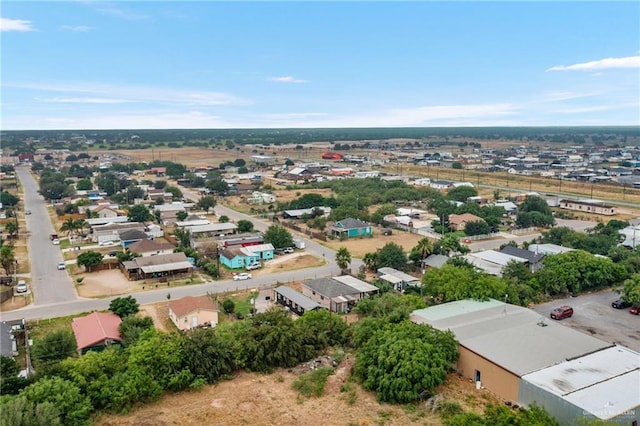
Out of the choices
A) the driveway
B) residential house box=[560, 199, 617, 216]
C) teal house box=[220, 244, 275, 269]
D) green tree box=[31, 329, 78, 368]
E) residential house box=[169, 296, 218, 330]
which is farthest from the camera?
residential house box=[560, 199, 617, 216]

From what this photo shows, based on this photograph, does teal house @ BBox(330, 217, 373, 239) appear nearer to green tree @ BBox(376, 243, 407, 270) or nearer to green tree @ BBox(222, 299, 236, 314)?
green tree @ BBox(376, 243, 407, 270)

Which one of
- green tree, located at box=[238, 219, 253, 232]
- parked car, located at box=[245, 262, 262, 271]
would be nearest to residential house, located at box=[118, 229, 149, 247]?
green tree, located at box=[238, 219, 253, 232]

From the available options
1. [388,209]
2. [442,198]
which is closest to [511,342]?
[388,209]

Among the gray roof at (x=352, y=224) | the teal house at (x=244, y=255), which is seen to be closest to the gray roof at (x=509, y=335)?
the teal house at (x=244, y=255)

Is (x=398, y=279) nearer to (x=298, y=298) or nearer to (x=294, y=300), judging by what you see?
(x=298, y=298)

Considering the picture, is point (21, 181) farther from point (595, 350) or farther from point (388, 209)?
point (595, 350)

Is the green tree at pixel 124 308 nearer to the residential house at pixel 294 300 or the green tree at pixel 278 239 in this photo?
the residential house at pixel 294 300

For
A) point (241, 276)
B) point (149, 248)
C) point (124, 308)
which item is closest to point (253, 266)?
point (241, 276)

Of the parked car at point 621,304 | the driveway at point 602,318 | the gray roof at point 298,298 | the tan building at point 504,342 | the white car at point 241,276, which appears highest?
the tan building at point 504,342
